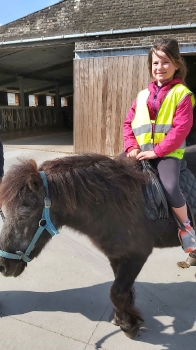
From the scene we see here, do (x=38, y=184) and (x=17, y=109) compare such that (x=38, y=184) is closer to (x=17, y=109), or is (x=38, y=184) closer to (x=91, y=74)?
(x=91, y=74)

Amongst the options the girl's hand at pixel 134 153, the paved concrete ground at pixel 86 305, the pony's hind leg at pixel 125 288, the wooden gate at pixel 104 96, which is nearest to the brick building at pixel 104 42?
the wooden gate at pixel 104 96

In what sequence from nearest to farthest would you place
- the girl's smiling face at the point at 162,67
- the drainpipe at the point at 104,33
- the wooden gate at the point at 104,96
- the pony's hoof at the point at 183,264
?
the girl's smiling face at the point at 162,67 < the pony's hoof at the point at 183,264 < the drainpipe at the point at 104,33 < the wooden gate at the point at 104,96

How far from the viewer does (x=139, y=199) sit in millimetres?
1725

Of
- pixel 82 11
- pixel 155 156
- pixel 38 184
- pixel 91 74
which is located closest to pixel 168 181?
pixel 155 156

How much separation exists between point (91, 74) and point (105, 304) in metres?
6.22

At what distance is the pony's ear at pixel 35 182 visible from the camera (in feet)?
4.42

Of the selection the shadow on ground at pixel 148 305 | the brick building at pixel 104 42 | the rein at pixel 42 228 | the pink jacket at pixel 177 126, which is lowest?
the shadow on ground at pixel 148 305

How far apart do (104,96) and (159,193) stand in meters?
5.80

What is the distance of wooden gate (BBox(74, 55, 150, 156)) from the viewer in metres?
6.66

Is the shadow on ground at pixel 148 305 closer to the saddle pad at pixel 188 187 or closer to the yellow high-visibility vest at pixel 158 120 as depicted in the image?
the saddle pad at pixel 188 187

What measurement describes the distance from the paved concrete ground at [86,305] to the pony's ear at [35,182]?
124cm

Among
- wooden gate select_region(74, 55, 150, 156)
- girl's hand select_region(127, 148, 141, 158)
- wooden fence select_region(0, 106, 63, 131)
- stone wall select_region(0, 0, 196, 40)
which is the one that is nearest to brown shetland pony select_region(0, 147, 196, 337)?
girl's hand select_region(127, 148, 141, 158)

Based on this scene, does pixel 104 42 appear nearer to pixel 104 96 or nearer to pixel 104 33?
pixel 104 33

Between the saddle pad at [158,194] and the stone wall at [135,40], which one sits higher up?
the stone wall at [135,40]
